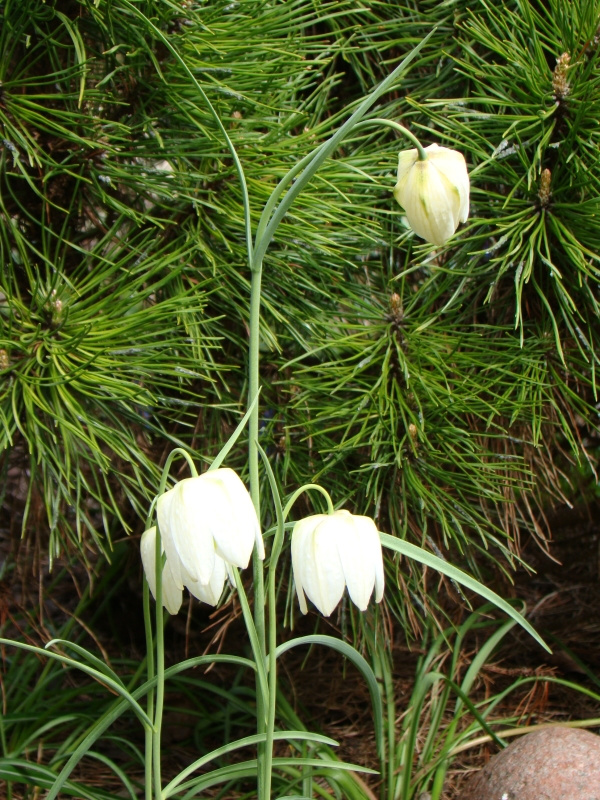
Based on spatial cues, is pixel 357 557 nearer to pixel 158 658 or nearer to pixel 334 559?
pixel 334 559

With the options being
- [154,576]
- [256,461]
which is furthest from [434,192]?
[154,576]

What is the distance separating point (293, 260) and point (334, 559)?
429mm

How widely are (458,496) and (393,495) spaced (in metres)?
0.09

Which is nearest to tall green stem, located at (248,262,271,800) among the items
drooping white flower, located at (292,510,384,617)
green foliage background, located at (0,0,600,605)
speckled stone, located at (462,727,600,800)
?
drooping white flower, located at (292,510,384,617)

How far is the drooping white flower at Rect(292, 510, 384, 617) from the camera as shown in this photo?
0.53m

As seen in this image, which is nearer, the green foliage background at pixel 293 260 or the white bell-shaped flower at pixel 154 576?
the white bell-shaped flower at pixel 154 576

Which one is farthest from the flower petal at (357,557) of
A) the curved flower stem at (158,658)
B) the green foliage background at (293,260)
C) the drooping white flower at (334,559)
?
the green foliage background at (293,260)

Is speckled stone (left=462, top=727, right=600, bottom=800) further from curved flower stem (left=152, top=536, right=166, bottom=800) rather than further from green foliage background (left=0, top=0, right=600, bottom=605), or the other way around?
curved flower stem (left=152, top=536, right=166, bottom=800)

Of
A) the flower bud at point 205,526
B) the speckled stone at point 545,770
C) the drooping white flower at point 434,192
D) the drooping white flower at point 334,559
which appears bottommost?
the speckled stone at point 545,770

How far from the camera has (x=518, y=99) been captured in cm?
86

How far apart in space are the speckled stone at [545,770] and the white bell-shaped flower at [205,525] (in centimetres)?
44

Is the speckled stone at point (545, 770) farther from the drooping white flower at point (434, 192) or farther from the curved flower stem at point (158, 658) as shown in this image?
the drooping white flower at point (434, 192)

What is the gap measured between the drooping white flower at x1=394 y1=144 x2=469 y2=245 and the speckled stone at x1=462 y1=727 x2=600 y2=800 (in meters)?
0.51

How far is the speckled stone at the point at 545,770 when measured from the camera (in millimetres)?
728
